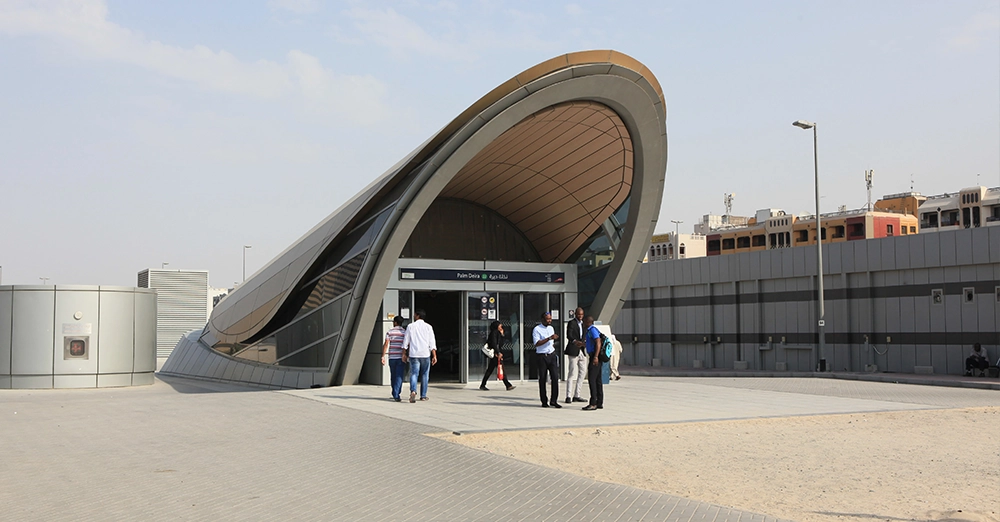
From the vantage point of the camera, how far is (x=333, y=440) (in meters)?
10.5

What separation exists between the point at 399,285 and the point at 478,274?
71.9 inches

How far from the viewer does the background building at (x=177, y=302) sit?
5619cm

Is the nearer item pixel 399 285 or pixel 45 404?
pixel 45 404

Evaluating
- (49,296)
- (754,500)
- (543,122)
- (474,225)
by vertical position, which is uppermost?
(543,122)

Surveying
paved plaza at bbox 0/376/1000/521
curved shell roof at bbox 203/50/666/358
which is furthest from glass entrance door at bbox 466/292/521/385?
curved shell roof at bbox 203/50/666/358

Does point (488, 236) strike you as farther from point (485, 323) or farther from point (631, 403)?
point (631, 403)

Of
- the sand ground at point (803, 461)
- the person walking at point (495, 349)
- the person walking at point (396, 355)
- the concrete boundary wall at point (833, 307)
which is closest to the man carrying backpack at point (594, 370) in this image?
the sand ground at point (803, 461)

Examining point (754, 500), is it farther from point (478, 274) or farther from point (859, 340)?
point (859, 340)

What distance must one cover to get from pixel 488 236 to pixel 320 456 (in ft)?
48.6

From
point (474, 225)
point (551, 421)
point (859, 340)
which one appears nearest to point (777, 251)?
point (859, 340)

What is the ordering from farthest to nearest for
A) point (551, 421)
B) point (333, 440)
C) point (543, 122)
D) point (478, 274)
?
point (478, 274) → point (543, 122) → point (551, 421) → point (333, 440)

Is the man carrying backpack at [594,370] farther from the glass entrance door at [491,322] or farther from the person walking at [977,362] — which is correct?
the person walking at [977,362]

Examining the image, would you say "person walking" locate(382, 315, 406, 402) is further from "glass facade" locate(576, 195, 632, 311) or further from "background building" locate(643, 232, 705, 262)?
"background building" locate(643, 232, 705, 262)

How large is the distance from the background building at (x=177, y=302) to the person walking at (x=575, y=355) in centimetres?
4586
